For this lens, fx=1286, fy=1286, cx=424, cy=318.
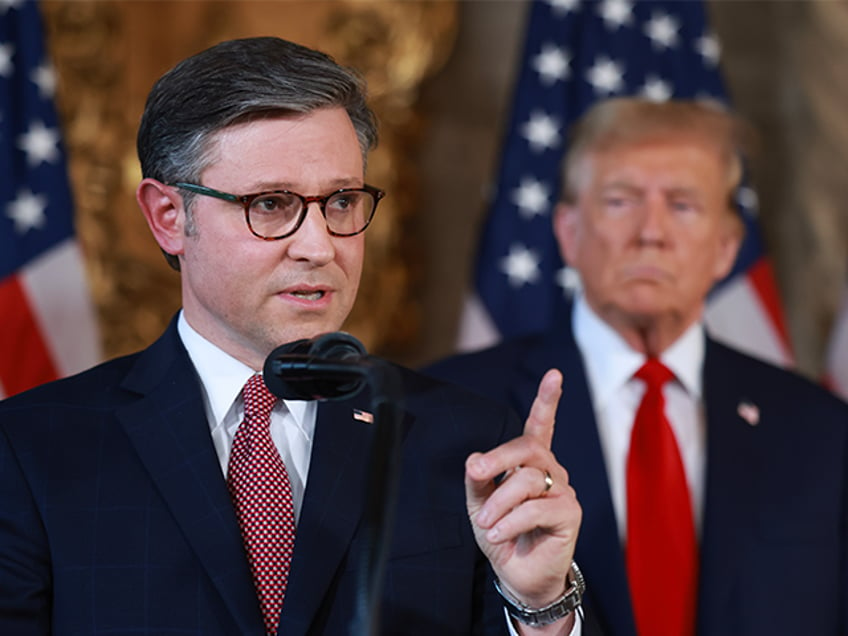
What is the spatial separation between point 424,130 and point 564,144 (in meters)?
0.51

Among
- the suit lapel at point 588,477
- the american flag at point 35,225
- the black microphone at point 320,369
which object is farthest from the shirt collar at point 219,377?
the american flag at point 35,225

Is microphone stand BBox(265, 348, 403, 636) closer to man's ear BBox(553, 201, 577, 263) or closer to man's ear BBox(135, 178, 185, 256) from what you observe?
man's ear BBox(135, 178, 185, 256)

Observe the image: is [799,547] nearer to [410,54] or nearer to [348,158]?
[348,158]

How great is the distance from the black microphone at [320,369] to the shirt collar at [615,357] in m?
1.45

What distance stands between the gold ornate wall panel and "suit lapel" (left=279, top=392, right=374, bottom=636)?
8.28 feet

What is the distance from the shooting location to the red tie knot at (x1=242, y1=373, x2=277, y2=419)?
1812mm

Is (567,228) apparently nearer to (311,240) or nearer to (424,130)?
(424,130)

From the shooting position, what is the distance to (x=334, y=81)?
5.86 feet

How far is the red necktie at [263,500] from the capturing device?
1729mm

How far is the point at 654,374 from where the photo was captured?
2.89 metres

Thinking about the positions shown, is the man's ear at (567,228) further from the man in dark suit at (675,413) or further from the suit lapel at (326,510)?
the suit lapel at (326,510)

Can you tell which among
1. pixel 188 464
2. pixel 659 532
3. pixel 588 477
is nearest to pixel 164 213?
pixel 188 464

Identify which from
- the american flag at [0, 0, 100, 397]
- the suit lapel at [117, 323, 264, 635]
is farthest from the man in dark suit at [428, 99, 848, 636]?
the american flag at [0, 0, 100, 397]

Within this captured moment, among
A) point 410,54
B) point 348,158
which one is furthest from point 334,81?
point 410,54
